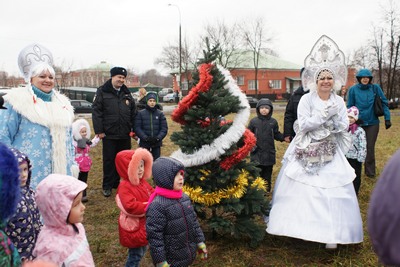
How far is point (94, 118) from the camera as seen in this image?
6090mm

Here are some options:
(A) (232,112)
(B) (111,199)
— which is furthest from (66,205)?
(B) (111,199)

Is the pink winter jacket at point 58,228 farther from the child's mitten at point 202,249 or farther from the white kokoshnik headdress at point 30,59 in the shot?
Answer: the white kokoshnik headdress at point 30,59

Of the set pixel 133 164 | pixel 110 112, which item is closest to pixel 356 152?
pixel 133 164

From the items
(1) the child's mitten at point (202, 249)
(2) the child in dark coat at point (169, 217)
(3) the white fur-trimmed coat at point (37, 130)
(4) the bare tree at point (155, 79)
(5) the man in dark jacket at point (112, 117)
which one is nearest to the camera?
(2) the child in dark coat at point (169, 217)

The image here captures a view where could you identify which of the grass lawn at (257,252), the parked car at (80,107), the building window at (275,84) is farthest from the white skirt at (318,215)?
the building window at (275,84)

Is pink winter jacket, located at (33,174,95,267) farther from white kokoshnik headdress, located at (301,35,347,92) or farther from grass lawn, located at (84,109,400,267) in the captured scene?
white kokoshnik headdress, located at (301,35,347,92)

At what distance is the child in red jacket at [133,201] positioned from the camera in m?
3.29

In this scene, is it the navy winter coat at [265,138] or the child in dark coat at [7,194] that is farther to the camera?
the navy winter coat at [265,138]

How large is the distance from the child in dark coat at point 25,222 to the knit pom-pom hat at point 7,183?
0.42 metres

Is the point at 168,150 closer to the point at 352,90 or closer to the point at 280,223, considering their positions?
the point at 352,90

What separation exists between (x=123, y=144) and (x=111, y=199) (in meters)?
0.95

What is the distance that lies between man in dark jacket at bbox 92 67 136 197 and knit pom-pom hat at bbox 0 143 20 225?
427 cm

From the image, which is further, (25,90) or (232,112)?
(232,112)

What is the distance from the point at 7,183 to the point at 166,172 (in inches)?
51.5
